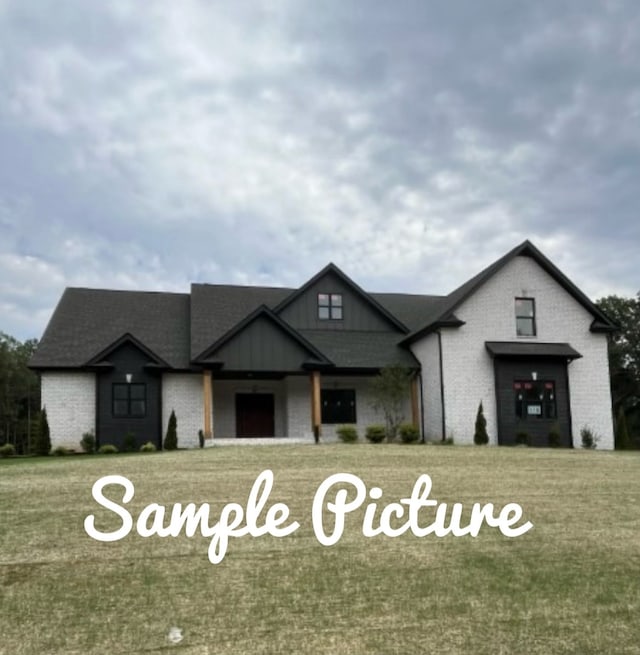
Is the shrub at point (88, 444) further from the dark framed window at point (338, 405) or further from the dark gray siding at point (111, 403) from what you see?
the dark framed window at point (338, 405)

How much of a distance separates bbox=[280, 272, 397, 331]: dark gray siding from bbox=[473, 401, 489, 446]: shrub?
20.4 feet

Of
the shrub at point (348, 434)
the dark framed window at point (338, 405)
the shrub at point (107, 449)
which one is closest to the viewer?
the shrub at point (107, 449)

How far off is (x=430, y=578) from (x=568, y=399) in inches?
779

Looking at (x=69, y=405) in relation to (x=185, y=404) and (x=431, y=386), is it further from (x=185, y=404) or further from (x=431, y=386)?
(x=431, y=386)

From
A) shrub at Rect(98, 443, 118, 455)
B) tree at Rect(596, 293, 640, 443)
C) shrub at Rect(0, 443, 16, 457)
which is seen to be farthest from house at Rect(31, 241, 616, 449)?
tree at Rect(596, 293, 640, 443)

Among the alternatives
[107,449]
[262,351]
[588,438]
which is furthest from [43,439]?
[588,438]

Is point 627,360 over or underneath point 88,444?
over

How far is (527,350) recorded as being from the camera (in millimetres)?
26625

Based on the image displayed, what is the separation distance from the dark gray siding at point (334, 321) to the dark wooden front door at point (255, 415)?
3214mm

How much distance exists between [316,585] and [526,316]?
2085 cm

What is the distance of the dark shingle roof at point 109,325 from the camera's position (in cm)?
2680

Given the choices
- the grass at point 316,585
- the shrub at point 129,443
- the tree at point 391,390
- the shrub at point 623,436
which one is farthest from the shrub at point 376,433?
the grass at point 316,585

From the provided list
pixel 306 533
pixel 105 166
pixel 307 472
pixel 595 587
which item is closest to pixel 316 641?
pixel 306 533

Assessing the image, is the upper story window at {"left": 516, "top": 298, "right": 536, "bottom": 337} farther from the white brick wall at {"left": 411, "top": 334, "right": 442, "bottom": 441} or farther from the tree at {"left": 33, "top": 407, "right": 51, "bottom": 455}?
the tree at {"left": 33, "top": 407, "right": 51, "bottom": 455}
